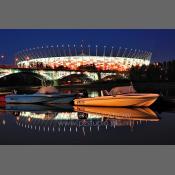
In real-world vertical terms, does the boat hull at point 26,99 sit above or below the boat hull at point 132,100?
below

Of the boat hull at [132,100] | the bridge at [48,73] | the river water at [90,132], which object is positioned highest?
the bridge at [48,73]

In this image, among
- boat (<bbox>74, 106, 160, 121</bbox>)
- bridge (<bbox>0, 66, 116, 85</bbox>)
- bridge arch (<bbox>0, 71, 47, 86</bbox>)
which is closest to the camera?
boat (<bbox>74, 106, 160, 121</bbox>)

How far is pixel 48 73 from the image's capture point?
1451 inches

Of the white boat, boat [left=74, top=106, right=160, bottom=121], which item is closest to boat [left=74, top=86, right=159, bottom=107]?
boat [left=74, top=106, right=160, bottom=121]

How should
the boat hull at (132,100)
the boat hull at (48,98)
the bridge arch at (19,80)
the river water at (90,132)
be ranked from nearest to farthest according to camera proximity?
the river water at (90,132) < the boat hull at (132,100) < the boat hull at (48,98) < the bridge arch at (19,80)

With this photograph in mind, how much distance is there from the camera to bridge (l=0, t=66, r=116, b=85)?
34594mm

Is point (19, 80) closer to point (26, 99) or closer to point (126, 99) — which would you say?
point (26, 99)

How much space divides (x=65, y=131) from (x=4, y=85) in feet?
106

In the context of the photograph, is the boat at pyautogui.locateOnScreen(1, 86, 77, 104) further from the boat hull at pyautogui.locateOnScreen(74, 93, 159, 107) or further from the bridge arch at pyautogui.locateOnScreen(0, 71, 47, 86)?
the bridge arch at pyautogui.locateOnScreen(0, 71, 47, 86)

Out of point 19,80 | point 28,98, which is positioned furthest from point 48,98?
point 19,80

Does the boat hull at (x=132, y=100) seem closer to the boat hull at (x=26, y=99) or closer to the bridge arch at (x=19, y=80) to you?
the boat hull at (x=26, y=99)

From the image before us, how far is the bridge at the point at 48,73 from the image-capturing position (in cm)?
3459

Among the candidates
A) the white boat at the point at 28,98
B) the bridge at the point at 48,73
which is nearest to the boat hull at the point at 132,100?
the white boat at the point at 28,98

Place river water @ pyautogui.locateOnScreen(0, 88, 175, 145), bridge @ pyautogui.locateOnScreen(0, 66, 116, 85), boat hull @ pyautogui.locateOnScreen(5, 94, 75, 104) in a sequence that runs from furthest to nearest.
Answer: bridge @ pyautogui.locateOnScreen(0, 66, 116, 85) < boat hull @ pyautogui.locateOnScreen(5, 94, 75, 104) < river water @ pyautogui.locateOnScreen(0, 88, 175, 145)
